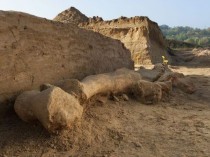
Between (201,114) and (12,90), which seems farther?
(201,114)

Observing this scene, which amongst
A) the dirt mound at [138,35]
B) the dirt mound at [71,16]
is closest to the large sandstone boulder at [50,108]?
the dirt mound at [138,35]

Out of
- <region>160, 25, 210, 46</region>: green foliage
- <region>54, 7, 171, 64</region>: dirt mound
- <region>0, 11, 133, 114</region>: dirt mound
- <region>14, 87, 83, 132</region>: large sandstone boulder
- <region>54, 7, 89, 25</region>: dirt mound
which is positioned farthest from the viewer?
<region>160, 25, 210, 46</region>: green foliage

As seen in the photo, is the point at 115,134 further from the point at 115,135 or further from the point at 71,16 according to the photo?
the point at 71,16

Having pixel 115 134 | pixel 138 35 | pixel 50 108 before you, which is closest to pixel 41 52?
pixel 50 108

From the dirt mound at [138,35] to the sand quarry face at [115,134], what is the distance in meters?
8.45

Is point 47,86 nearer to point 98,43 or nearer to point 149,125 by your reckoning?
point 149,125

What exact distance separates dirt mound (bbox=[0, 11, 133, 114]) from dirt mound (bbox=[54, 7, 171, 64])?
7.61 m

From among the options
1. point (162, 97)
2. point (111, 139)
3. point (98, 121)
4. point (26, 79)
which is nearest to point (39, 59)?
point (26, 79)

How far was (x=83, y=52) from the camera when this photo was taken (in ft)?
16.4

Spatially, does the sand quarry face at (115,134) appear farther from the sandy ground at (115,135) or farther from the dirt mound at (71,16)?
the dirt mound at (71,16)

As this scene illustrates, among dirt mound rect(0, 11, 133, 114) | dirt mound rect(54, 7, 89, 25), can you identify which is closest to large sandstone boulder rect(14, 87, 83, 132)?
dirt mound rect(0, 11, 133, 114)

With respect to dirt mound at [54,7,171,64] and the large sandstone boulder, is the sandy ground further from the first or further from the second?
dirt mound at [54,7,171,64]

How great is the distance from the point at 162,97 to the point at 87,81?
1617 mm

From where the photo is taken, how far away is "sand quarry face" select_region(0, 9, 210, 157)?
123 inches
